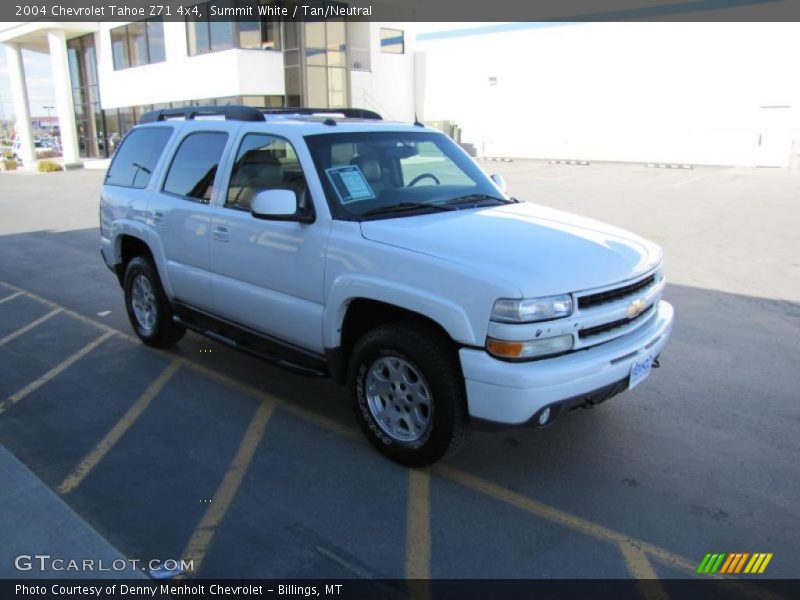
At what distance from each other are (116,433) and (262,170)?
200cm

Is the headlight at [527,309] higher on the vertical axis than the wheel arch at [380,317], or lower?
higher

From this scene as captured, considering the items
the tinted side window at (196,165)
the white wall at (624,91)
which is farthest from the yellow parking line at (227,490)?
the white wall at (624,91)

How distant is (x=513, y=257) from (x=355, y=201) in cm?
116

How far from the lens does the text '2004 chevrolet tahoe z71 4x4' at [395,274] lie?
3393mm

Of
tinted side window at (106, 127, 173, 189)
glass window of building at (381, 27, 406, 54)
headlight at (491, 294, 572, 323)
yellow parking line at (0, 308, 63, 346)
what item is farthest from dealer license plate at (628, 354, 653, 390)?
glass window of building at (381, 27, 406, 54)

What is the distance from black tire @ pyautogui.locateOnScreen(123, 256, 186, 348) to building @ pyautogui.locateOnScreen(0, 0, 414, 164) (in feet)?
73.7

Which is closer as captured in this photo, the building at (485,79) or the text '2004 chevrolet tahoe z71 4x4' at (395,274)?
the text '2004 chevrolet tahoe z71 4x4' at (395,274)

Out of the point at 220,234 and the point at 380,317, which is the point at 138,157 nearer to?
the point at 220,234

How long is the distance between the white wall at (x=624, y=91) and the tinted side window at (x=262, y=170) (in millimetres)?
27220

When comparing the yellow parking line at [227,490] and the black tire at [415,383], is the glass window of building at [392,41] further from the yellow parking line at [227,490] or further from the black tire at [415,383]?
the black tire at [415,383]

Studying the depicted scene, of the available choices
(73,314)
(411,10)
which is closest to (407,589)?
(73,314)

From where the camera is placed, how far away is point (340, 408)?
15.9ft

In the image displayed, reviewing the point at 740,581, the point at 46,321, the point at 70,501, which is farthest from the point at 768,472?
the point at 46,321

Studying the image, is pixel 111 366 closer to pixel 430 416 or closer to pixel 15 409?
pixel 15 409
